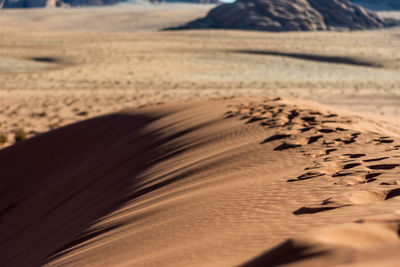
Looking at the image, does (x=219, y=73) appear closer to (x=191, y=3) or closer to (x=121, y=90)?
(x=121, y=90)

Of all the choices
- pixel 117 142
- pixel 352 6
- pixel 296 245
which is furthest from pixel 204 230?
pixel 352 6

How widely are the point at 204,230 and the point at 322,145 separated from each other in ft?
11.4

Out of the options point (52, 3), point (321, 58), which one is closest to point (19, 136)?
point (321, 58)

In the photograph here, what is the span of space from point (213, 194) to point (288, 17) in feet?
220

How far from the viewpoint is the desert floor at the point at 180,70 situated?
2217 cm

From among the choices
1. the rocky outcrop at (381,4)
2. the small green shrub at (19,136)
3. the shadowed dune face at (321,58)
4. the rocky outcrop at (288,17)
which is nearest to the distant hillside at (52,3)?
the rocky outcrop at (381,4)

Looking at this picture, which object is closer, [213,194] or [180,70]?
[213,194]

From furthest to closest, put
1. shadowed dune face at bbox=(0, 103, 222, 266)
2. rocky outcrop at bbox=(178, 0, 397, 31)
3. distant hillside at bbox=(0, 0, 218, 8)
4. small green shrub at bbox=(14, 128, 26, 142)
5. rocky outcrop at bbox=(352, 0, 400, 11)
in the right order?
distant hillside at bbox=(0, 0, 218, 8) → rocky outcrop at bbox=(352, 0, 400, 11) → rocky outcrop at bbox=(178, 0, 397, 31) → small green shrub at bbox=(14, 128, 26, 142) → shadowed dune face at bbox=(0, 103, 222, 266)

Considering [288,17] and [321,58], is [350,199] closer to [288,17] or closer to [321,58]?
[321,58]

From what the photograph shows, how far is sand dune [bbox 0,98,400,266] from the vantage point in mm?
3439

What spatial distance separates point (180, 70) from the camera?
124 ft

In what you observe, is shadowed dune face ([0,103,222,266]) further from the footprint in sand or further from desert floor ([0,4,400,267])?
the footprint in sand

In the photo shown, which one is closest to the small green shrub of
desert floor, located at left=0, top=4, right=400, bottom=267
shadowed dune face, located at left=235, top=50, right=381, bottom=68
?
desert floor, located at left=0, top=4, right=400, bottom=267

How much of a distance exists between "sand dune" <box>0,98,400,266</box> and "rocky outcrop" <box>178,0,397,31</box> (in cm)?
5792
